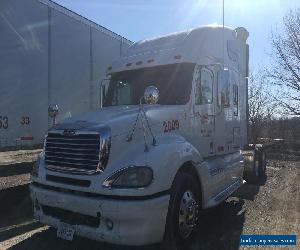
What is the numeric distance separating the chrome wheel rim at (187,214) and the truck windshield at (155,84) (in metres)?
1.44

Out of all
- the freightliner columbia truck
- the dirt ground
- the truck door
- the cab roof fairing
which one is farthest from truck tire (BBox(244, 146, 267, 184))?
the truck door

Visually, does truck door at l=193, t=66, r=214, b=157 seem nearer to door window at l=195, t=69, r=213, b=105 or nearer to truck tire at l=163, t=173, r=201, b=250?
door window at l=195, t=69, r=213, b=105

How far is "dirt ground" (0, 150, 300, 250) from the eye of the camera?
18.3 feet

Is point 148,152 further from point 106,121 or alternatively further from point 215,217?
point 215,217

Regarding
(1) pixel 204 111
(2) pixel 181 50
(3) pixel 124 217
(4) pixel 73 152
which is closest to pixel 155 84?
(2) pixel 181 50

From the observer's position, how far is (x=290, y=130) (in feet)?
93.7

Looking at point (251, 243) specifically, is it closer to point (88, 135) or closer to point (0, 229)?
point (88, 135)

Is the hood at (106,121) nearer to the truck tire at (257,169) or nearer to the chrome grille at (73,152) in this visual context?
the chrome grille at (73,152)

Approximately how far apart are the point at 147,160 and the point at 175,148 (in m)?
0.60

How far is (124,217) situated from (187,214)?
1135 millimetres

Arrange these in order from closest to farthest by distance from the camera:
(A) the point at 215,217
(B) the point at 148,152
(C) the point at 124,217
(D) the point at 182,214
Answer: (C) the point at 124,217, (B) the point at 148,152, (D) the point at 182,214, (A) the point at 215,217

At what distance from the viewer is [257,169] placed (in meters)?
10.9

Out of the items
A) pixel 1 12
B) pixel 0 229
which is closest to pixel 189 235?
pixel 0 229

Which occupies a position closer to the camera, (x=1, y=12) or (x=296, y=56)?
(x=1, y=12)
